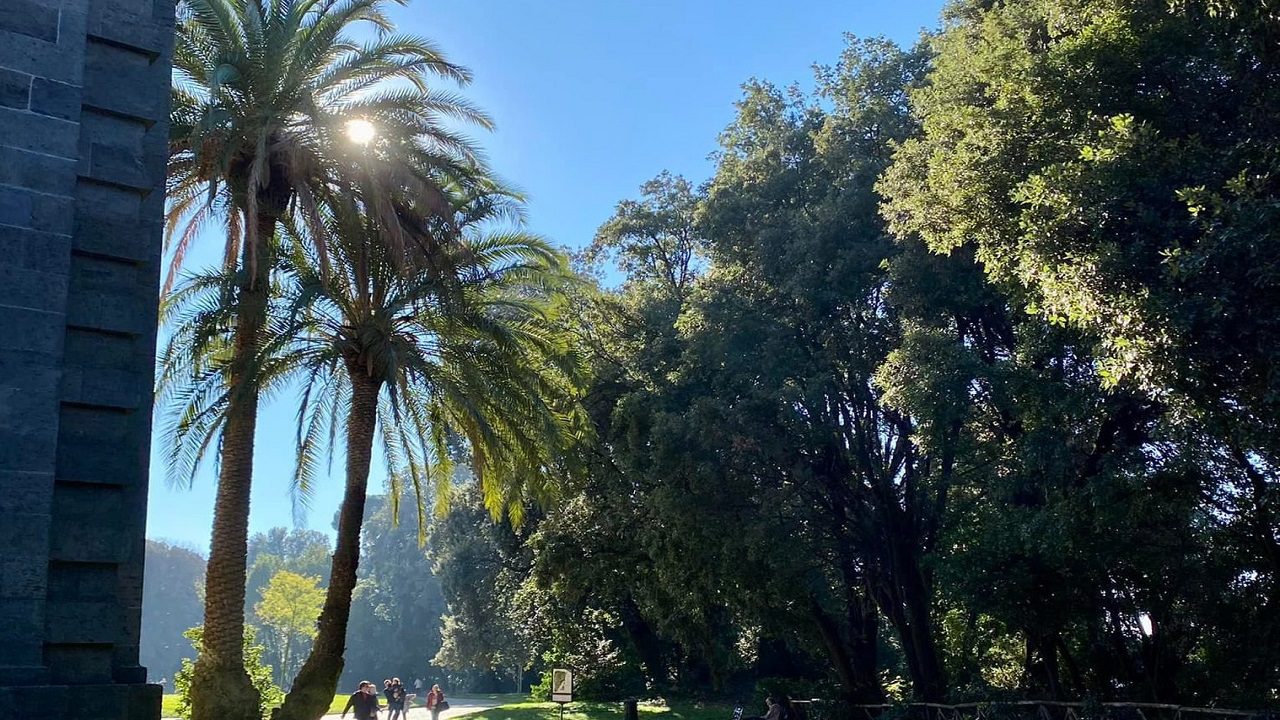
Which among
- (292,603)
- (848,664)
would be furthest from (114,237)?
(292,603)

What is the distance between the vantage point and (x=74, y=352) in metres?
7.20

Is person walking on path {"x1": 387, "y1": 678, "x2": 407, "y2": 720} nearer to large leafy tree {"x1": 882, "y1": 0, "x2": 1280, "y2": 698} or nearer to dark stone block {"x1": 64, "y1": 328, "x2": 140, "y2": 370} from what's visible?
large leafy tree {"x1": 882, "y1": 0, "x2": 1280, "y2": 698}

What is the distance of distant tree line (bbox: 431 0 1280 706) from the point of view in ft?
41.7

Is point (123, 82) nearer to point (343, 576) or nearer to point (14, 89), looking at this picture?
point (14, 89)

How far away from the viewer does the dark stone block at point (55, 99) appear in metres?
7.21

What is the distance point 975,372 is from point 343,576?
11.5 m

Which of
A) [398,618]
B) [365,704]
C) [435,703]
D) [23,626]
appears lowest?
[435,703]

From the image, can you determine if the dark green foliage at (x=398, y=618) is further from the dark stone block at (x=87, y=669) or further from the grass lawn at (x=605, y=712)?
the dark stone block at (x=87, y=669)

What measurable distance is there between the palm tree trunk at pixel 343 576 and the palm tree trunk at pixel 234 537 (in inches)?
43.2

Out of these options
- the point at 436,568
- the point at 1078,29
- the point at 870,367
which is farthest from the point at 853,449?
the point at 436,568

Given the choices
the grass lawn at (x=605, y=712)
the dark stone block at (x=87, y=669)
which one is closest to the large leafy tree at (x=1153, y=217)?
the dark stone block at (x=87, y=669)

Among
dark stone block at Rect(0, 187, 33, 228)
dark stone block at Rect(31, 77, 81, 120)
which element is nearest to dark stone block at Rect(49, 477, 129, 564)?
dark stone block at Rect(0, 187, 33, 228)

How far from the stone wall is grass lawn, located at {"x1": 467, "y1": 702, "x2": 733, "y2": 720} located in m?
26.6

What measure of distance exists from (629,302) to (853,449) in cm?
1007
